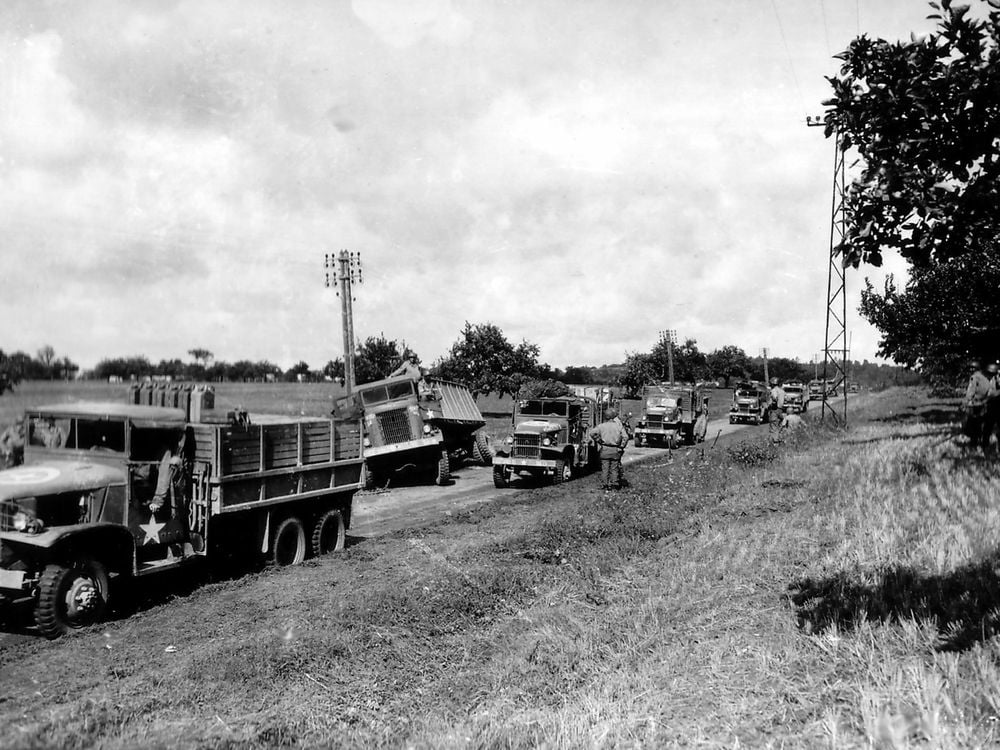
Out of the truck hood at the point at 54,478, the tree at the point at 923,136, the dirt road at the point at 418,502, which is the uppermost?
the tree at the point at 923,136

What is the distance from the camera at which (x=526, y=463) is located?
647 inches

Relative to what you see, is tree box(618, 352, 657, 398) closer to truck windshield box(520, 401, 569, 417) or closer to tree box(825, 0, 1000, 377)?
truck windshield box(520, 401, 569, 417)

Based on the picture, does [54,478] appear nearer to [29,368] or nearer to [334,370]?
[29,368]

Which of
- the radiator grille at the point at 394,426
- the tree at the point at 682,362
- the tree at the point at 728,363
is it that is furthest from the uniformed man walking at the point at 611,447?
the tree at the point at 728,363

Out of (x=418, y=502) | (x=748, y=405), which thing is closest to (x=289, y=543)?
(x=418, y=502)

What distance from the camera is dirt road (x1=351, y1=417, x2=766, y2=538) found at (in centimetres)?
1258

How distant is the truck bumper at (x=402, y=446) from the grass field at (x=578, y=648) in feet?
22.3

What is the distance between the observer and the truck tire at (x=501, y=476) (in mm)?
16641

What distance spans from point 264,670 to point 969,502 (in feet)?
27.9

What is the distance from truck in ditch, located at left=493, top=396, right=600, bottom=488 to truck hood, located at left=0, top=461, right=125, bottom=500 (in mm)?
10078

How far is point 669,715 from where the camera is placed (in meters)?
4.64

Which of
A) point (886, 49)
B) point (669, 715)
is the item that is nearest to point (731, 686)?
point (669, 715)

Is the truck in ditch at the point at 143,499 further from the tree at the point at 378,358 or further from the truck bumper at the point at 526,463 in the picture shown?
the tree at the point at 378,358

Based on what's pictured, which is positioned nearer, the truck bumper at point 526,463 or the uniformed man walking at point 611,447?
the uniformed man walking at point 611,447
